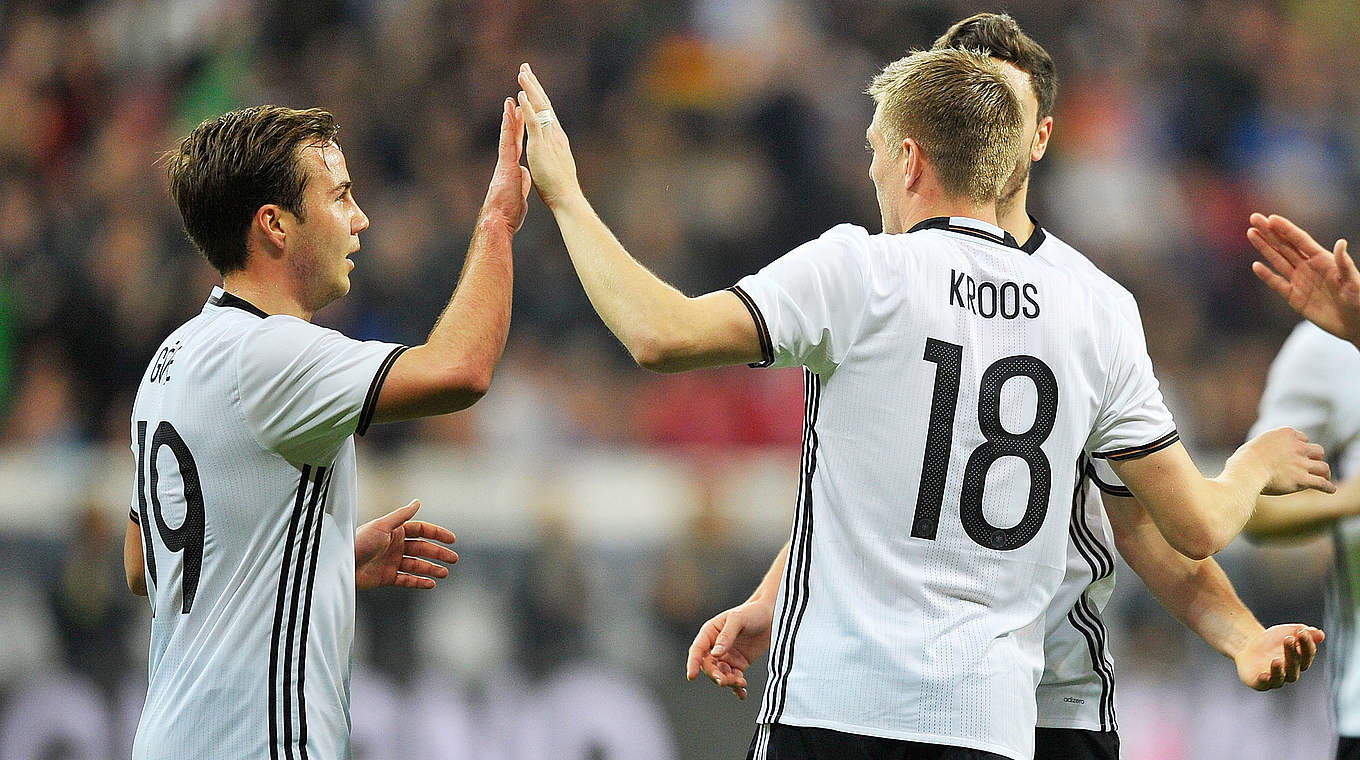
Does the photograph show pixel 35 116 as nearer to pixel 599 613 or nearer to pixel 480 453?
pixel 480 453

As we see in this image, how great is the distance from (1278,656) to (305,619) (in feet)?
6.76

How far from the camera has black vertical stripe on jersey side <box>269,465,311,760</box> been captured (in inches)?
116

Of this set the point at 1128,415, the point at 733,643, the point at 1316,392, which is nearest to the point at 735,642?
the point at 733,643

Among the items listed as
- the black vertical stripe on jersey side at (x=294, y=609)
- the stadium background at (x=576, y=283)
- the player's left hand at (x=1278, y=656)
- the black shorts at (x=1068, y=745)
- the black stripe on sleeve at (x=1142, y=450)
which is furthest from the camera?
the stadium background at (x=576, y=283)

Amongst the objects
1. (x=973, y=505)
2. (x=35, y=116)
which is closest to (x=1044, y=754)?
(x=973, y=505)

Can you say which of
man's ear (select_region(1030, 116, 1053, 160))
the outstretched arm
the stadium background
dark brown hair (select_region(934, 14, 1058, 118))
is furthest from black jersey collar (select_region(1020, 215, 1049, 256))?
the stadium background

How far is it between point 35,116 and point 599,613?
18.5 ft

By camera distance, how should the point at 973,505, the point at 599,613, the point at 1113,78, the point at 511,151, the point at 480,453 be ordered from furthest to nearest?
the point at 1113,78 < the point at 480,453 < the point at 599,613 < the point at 511,151 < the point at 973,505

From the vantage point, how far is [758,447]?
773 cm

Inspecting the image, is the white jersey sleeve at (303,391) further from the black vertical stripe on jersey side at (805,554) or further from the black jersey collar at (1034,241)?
the black jersey collar at (1034,241)

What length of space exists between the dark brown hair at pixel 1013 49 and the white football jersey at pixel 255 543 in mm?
1720

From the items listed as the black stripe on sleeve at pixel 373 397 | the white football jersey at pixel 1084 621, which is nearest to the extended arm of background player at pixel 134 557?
the black stripe on sleeve at pixel 373 397

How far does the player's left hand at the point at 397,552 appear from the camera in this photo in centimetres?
351

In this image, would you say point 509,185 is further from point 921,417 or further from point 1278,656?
point 1278,656
